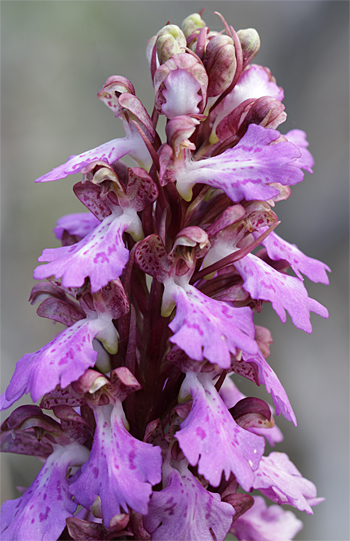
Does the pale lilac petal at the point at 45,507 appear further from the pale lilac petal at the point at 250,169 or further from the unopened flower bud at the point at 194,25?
the unopened flower bud at the point at 194,25

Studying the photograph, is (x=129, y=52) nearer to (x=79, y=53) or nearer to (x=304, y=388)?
(x=79, y=53)

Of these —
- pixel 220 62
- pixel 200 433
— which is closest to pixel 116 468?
pixel 200 433

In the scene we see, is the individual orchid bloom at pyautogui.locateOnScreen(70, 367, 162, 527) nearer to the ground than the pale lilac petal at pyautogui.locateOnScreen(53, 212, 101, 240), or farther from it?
nearer to the ground

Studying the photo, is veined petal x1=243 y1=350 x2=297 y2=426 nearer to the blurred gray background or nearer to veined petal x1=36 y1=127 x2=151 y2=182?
veined petal x1=36 y1=127 x2=151 y2=182

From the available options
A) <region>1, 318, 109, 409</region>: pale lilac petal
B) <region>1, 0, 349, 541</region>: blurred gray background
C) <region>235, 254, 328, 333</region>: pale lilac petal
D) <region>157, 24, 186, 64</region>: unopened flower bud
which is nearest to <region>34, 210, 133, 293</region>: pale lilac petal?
<region>1, 318, 109, 409</region>: pale lilac petal

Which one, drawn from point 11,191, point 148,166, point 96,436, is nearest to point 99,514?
point 96,436
